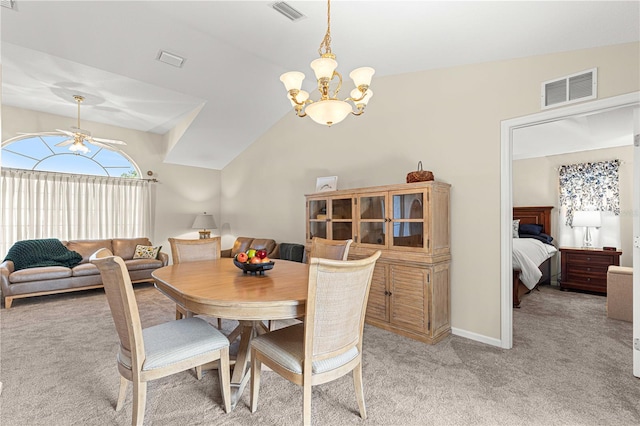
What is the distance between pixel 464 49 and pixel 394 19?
755mm

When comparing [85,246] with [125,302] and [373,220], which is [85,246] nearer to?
[125,302]

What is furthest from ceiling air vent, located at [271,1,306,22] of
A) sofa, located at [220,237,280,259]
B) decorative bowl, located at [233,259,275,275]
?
sofa, located at [220,237,280,259]

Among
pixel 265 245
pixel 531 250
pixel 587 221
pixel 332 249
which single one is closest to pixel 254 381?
pixel 332 249

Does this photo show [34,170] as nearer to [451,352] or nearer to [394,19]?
[394,19]

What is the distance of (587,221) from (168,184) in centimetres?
728

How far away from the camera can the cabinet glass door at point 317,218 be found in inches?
151

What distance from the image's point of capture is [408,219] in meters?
3.00

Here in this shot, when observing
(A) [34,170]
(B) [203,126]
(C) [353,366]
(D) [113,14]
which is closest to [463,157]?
(C) [353,366]

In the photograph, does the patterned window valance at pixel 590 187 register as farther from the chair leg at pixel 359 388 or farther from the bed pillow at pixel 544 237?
the chair leg at pixel 359 388

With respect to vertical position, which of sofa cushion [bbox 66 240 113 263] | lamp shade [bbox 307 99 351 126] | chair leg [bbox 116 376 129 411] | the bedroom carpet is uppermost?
lamp shade [bbox 307 99 351 126]

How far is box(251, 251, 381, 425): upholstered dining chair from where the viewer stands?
1.45m

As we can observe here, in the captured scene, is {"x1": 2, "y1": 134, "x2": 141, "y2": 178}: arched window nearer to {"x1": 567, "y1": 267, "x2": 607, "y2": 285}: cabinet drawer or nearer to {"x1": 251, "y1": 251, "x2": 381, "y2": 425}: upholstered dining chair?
{"x1": 251, "y1": 251, "x2": 381, "y2": 425}: upholstered dining chair

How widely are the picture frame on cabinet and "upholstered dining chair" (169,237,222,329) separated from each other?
1.57m

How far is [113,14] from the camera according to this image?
2.81 meters
